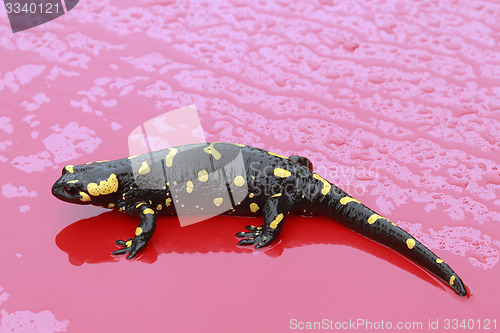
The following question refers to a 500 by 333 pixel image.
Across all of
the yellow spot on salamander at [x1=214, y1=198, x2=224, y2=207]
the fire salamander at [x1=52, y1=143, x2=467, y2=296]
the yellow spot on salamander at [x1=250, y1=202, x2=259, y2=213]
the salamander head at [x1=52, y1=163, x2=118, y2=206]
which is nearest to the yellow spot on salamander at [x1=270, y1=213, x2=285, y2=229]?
the fire salamander at [x1=52, y1=143, x2=467, y2=296]

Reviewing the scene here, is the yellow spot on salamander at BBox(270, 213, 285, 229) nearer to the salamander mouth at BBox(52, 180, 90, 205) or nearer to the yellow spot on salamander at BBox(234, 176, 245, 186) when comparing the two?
the yellow spot on salamander at BBox(234, 176, 245, 186)

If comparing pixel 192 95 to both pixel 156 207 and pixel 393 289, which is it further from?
pixel 393 289

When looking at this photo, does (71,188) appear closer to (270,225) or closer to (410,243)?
(270,225)

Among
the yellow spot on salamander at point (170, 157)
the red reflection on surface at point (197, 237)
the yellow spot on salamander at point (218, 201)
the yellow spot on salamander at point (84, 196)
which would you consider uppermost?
the yellow spot on salamander at point (170, 157)

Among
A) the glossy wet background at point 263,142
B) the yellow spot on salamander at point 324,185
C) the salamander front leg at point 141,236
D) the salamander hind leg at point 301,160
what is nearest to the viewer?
the glossy wet background at point 263,142

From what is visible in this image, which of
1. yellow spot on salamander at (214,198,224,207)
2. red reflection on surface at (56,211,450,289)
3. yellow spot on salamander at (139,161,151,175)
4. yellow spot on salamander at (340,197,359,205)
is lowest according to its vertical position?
red reflection on surface at (56,211,450,289)

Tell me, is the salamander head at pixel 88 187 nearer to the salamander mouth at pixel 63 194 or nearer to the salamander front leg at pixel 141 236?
the salamander mouth at pixel 63 194

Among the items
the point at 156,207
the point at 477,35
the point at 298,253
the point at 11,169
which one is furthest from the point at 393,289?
the point at 477,35

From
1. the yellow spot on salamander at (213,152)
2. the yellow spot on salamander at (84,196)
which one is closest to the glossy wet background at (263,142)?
the yellow spot on salamander at (84,196)
